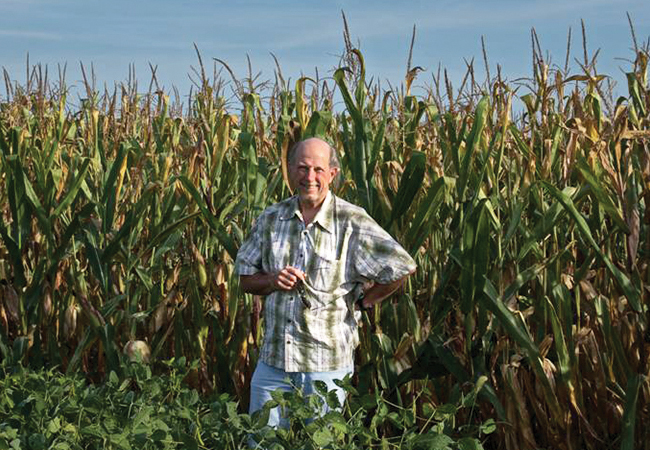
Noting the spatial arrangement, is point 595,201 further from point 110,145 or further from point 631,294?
point 110,145

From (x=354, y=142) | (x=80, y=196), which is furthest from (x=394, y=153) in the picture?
(x=80, y=196)

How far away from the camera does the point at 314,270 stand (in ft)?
10.3

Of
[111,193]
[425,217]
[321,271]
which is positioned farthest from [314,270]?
[111,193]

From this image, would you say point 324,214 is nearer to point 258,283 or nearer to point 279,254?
point 279,254

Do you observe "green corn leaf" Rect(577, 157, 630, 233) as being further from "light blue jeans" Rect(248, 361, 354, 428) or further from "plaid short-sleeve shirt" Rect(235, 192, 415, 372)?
"light blue jeans" Rect(248, 361, 354, 428)

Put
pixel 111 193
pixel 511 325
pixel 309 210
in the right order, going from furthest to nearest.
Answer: pixel 111 193 → pixel 511 325 → pixel 309 210

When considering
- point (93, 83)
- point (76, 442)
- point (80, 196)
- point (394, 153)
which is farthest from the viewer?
point (93, 83)

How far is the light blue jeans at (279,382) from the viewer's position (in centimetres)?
314

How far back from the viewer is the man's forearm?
10.3 feet

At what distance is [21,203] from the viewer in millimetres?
4426

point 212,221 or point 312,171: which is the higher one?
point 312,171

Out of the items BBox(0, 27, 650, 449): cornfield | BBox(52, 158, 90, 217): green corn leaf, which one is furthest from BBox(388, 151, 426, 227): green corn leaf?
BBox(52, 158, 90, 217): green corn leaf

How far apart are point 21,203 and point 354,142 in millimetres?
1664

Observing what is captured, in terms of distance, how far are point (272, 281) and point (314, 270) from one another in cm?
17
